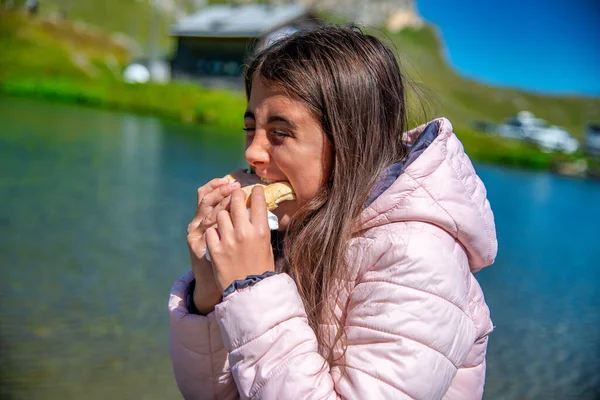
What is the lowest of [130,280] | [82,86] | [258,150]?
[130,280]

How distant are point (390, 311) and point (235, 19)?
49635 millimetres

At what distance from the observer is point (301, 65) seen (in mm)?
1734

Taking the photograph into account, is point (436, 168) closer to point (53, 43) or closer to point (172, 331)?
point (172, 331)

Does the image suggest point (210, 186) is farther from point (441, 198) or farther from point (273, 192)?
point (441, 198)

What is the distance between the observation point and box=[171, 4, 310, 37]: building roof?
45500 mm

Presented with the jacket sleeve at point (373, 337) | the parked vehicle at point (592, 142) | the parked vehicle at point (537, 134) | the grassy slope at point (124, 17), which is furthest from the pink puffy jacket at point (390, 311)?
the grassy slope at point (124, 17)

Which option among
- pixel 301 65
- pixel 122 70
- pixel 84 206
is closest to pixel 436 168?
pixel 301 65

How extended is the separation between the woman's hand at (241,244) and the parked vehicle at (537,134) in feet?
98.9

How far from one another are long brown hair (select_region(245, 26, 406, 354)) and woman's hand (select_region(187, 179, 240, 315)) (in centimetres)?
23

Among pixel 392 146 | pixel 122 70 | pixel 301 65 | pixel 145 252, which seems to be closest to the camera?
pixel 301 65

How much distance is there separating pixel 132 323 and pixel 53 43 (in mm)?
39659

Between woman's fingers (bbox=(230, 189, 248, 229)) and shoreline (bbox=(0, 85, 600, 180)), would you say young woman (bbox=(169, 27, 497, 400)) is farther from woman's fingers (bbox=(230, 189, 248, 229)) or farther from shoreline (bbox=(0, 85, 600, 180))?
shoreline (bbox=(0, 85, 600, 180))

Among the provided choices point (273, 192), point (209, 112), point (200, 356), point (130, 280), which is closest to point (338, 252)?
point (273, 192)

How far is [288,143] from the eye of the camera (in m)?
1.72
